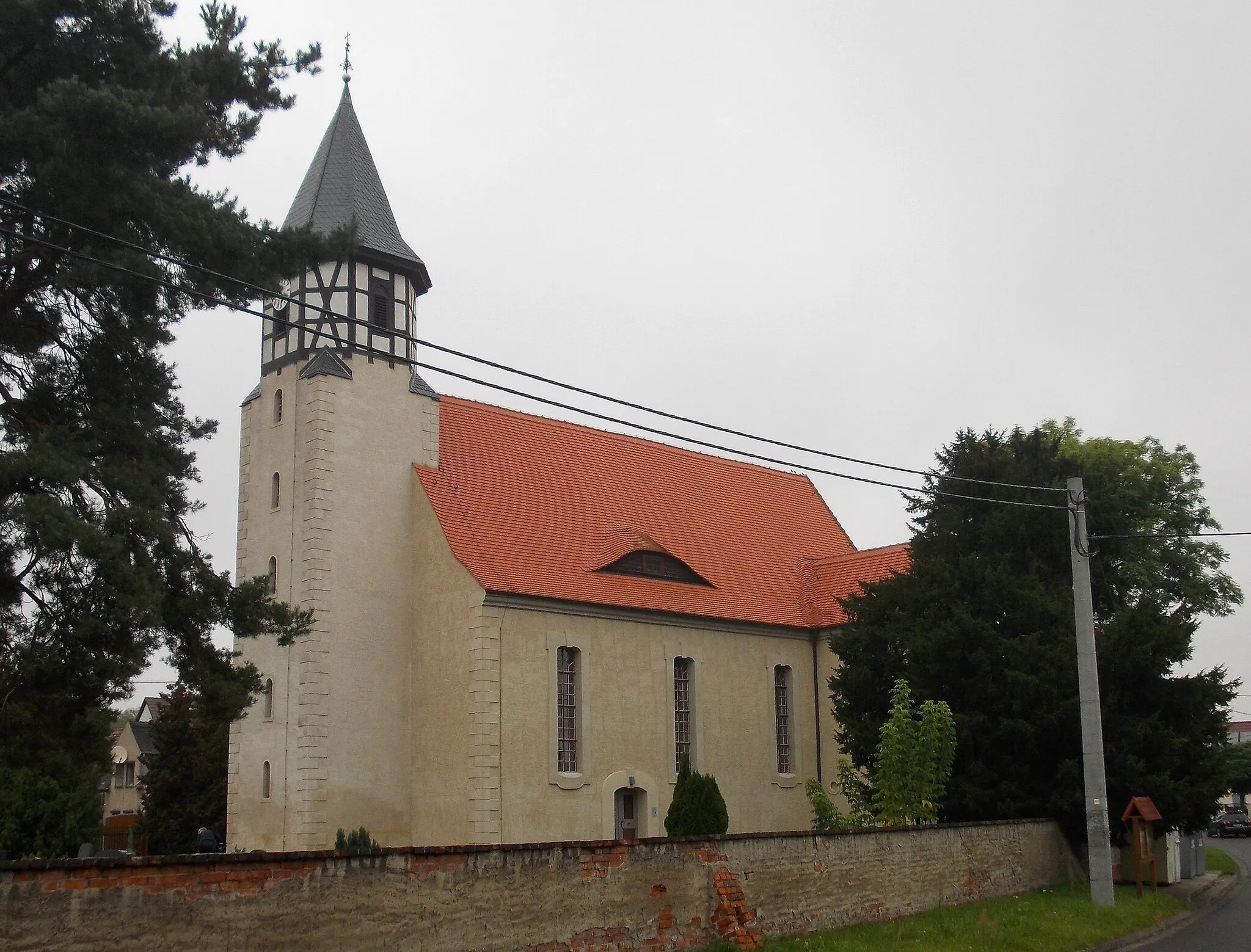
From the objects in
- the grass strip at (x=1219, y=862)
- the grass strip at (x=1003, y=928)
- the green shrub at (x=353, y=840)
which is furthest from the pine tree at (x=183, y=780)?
the grass strip at (x=1219, y=862)

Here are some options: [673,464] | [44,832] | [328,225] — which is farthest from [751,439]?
[673,464]

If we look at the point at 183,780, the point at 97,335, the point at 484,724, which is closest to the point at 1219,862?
the point at 484,724

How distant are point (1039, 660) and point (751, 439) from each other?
10566mm

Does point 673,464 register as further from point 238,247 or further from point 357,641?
point 238,247

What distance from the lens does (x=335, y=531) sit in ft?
88.8

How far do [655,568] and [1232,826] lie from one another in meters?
42.4

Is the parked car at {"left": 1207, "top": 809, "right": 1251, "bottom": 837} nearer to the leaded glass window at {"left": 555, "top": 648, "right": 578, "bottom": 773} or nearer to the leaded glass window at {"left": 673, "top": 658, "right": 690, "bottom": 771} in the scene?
the leaded glass window at {"left": 673, "top": 658, "right": 690, "bottom": 771}

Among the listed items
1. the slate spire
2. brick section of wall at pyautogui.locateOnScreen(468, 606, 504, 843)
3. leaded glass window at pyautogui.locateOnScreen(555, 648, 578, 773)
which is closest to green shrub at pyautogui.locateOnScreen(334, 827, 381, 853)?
brick section of wall at pyautogui.locateOnScreen(468, 606, 504, 843)

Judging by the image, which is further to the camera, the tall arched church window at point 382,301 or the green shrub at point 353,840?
the tall arched church window at point 382,301

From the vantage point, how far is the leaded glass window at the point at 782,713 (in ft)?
107

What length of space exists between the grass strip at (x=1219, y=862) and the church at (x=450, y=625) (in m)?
11.1

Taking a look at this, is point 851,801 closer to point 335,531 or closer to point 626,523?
point 626,523

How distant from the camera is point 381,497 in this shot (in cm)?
2809

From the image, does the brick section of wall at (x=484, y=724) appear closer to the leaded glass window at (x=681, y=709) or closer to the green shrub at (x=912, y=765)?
the leaded glass window at (x=681, y=709)
